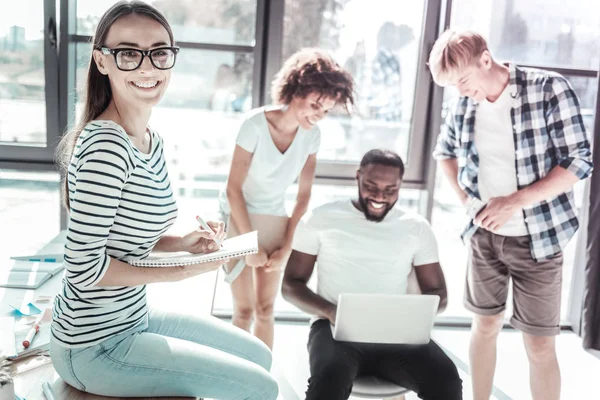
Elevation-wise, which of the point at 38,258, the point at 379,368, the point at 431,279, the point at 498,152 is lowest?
the point at 379,368

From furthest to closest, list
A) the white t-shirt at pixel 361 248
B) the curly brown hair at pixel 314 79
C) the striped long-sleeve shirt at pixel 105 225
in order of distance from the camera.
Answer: the curly brown hair at pixel 314 79, the white t-shirt at pixel 361 248, the striped long-sleeve shirt at pixel 105 225

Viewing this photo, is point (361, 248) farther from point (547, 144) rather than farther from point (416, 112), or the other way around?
point (416, 112)

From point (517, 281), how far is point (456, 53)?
891mm

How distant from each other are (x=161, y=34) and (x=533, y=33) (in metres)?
2.55

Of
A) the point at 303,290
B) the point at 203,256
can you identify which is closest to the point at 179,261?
the point at 203,256

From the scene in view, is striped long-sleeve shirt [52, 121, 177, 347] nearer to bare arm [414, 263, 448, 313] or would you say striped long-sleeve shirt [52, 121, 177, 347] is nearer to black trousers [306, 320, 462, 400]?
black trousers [306, 320, 462, 400]

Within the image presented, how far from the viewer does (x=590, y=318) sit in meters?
3.37

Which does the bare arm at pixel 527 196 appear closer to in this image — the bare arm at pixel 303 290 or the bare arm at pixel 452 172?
the bare arm at pixel 452 172

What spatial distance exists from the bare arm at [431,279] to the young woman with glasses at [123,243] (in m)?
1.00

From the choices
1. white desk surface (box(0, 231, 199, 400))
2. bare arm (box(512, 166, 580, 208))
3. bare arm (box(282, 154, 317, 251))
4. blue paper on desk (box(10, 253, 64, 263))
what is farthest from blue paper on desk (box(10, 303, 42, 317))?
bare arm (box(512, 166, 580, 208))

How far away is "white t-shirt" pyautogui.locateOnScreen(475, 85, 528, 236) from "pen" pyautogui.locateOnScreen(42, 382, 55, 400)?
5.43 feet

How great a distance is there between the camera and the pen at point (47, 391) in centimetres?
141

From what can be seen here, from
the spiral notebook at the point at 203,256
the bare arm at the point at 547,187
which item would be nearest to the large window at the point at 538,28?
the bare arm at the point at 547,187

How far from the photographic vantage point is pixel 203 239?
1.69m
